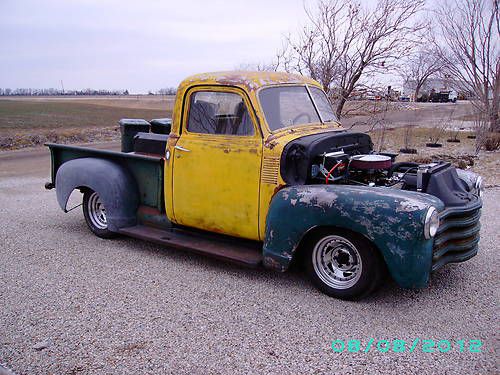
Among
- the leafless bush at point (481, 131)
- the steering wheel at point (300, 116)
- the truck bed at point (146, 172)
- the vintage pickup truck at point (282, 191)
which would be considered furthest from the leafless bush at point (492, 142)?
the truck bed at point (146, 172)

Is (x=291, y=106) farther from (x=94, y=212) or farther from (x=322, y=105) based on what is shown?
(x=94, y=212)

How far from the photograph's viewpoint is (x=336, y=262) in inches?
164

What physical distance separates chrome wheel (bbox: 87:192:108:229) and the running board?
0.62 metres

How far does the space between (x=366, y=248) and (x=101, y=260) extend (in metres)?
2.84

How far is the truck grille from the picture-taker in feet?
12.8

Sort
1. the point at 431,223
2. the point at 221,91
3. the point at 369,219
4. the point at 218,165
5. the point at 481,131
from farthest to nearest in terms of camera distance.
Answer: the point at 481,131 → the point at 221,91 → the point at 218,165 → the point at 369,219 → the point at 431,223

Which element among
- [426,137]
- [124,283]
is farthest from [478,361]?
[426,137]

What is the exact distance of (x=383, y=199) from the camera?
3.74 meters

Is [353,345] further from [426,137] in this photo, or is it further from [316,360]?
[426,137]

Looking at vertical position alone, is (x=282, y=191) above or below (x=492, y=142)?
above

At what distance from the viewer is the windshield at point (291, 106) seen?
462 centimetres

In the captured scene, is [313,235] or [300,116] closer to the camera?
[313,235]

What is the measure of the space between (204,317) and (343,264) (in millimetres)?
1285

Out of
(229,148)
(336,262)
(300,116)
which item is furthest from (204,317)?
(300,116)
